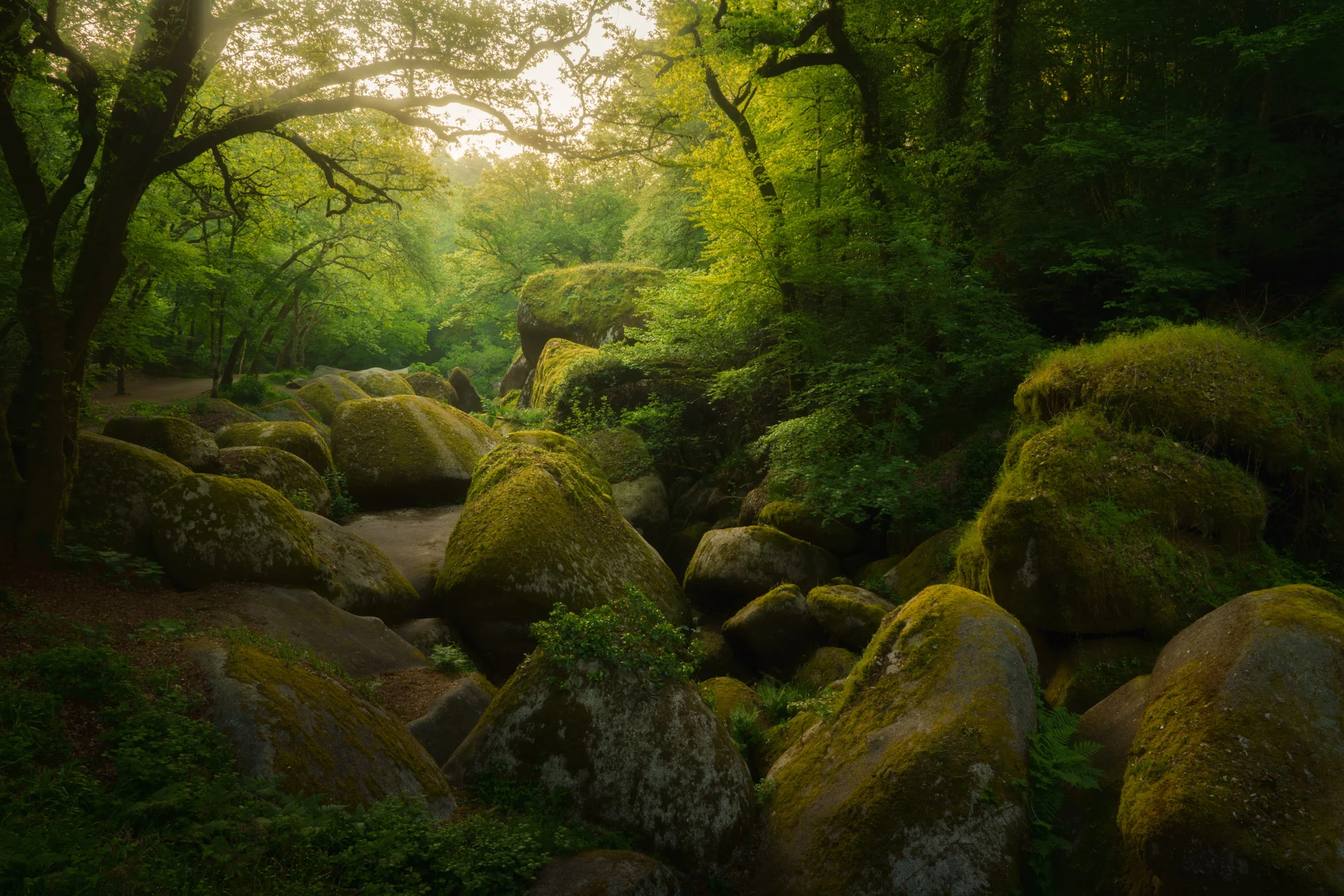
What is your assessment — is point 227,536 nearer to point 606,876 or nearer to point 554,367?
point 606,876

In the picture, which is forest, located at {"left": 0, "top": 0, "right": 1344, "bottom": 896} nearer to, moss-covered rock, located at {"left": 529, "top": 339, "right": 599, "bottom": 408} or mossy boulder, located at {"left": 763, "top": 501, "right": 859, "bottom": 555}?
mossy boulder, located at {"left": 763, "top": 501, "right": 859, "bottom": 555}

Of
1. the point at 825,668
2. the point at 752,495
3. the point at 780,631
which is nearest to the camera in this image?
the point at 825,668

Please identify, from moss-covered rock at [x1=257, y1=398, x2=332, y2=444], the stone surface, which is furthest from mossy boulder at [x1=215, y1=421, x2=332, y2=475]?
the stone surface

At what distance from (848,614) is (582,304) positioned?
1580cm

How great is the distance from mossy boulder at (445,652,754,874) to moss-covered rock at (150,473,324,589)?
11.6 feet

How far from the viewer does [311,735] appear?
189 inches

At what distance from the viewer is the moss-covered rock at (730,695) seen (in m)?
7.64

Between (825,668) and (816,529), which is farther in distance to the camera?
(816,529)

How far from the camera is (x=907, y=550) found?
10.8 meters

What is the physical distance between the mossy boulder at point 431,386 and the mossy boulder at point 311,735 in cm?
2616

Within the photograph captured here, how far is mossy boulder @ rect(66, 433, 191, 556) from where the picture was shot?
732 centimetres

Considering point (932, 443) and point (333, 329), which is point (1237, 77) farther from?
point (333, 329)

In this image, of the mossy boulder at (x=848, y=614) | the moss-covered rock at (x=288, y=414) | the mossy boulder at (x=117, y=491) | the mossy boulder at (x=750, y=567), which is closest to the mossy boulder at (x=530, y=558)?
the mossy boulder at (x=750, y=567)

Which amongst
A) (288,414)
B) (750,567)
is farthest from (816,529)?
(288,414)
